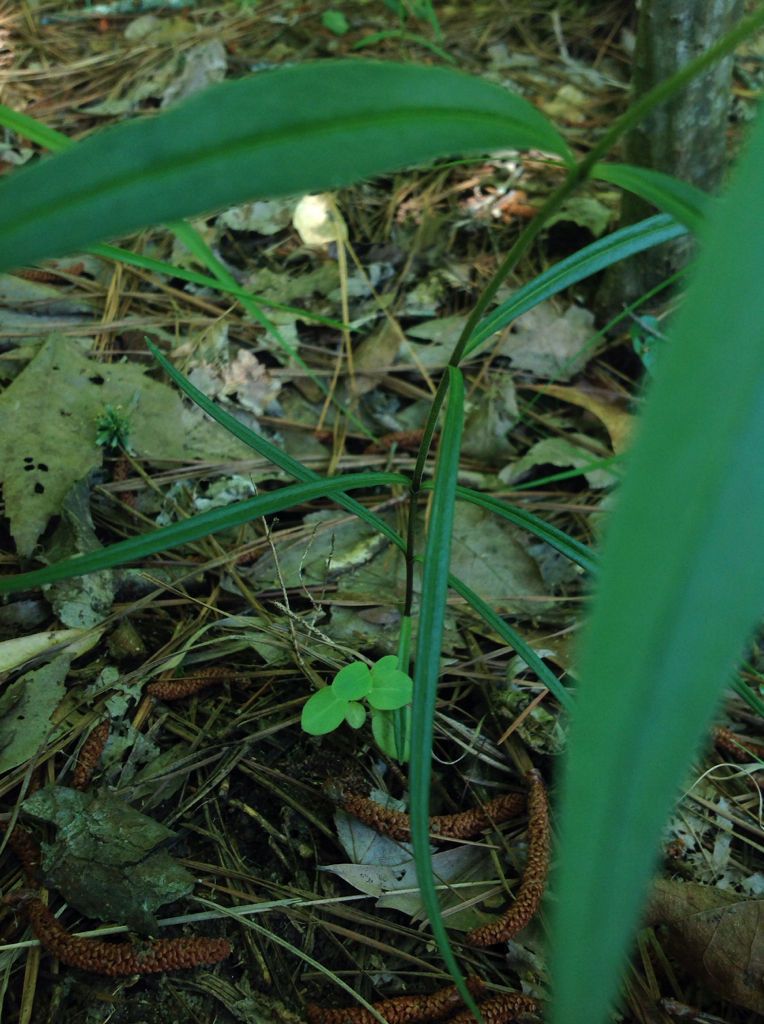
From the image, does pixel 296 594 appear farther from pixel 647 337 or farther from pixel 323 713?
pixel 647 337

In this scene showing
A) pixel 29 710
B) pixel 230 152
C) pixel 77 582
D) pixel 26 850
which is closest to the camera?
pixel 230 152

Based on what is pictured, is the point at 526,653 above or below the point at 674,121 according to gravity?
below

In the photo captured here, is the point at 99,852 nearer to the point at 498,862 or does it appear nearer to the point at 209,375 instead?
the point at 498,862

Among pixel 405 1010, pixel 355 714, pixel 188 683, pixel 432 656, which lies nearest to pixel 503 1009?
pixel 405 1010

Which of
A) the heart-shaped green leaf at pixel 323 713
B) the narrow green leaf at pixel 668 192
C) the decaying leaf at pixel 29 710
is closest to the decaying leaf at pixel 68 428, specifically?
the decaying leaf at pixel 29 710

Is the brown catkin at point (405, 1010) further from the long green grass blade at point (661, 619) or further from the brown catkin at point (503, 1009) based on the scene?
the long green grass blade at point (661, 619)
